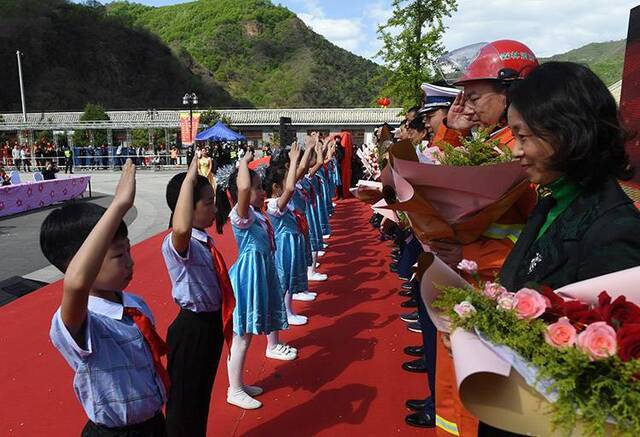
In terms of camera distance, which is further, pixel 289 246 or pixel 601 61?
pixel 601 61

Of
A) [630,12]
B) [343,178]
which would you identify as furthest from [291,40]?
[630,12]

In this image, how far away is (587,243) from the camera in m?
1.22

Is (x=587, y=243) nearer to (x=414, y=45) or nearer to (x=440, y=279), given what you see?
(x=440, y=279)

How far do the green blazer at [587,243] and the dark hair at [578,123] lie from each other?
6 centimetres

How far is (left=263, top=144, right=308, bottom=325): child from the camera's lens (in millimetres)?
4703

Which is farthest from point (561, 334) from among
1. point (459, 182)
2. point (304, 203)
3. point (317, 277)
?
point (317, 277)

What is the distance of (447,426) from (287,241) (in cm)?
284

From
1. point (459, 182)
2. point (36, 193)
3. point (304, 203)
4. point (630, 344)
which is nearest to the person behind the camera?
point (630, 344)

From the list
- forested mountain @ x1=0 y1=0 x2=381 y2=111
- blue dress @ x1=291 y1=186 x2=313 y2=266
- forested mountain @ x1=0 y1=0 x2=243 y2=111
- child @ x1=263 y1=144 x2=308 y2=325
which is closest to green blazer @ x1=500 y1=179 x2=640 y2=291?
child @ x1=263 y1=144 x2=308 y2=325

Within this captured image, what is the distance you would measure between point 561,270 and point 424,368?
2724mm

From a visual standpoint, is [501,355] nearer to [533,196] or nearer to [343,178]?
[533,196]

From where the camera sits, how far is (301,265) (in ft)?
16.3

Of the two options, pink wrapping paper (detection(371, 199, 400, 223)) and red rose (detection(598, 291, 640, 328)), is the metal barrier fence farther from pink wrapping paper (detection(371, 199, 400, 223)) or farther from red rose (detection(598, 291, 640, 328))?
red rose (detection(598, 291, 640, 328))

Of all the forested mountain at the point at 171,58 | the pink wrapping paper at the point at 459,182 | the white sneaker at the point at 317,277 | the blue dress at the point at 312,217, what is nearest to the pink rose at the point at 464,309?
the pink wrapping paper at the point at 459,182
